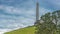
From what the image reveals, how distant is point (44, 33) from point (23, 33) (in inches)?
1335

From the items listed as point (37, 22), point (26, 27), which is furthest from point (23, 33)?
point (37, 22)

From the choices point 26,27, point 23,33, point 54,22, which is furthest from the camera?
point 26,27

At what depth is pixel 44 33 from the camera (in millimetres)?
51469

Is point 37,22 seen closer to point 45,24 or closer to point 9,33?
point 45,24

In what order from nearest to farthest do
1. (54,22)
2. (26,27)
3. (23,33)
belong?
(54,22) → (23,33) → (26,27)

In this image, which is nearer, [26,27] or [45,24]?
Result: [45,24]

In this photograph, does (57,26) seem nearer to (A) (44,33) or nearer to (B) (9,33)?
(A) (44,33)

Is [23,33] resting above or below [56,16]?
below

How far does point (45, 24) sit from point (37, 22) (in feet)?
7.41

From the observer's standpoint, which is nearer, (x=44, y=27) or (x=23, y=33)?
(x=44, y=27)

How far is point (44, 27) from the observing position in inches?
2023

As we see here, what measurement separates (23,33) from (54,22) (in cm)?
3499

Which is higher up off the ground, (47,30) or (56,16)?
(56,16)

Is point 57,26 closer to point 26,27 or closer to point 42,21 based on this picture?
point 42,21
